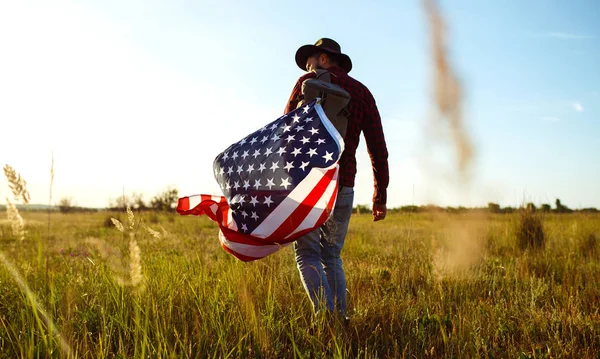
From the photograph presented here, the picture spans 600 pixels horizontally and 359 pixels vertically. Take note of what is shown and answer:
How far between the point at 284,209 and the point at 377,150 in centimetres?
102

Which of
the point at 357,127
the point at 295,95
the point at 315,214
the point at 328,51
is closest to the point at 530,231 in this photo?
the point at 357,127

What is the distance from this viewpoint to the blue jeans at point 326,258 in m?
3.58

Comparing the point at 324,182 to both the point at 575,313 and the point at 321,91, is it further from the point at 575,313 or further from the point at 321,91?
the point at 575,313

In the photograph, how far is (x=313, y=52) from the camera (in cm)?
391

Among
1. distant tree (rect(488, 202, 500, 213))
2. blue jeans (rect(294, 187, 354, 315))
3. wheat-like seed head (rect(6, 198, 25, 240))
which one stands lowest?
blue jeans (rect(294, 187, 354, 315))

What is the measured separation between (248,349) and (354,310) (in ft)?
3.88

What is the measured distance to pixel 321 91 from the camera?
3469mm

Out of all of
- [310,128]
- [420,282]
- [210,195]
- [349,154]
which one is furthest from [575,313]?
[210,195]

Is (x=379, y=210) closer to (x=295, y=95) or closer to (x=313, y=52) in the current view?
(x=295, y=95)

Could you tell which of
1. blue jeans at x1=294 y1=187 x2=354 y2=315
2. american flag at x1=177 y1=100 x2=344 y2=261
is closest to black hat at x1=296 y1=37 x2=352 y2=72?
american flag at x1=177 y1=100 x2=344 y2=261

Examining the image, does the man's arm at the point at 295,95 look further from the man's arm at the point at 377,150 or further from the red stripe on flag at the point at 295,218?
the red stripe on flag at the point at 295,218

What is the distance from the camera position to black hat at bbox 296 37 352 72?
379 cm

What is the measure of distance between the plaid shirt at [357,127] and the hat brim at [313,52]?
103 millimetres

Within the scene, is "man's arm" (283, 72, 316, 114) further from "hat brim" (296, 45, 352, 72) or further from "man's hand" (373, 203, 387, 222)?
"man's hand" (373, 203, 387, 222)
